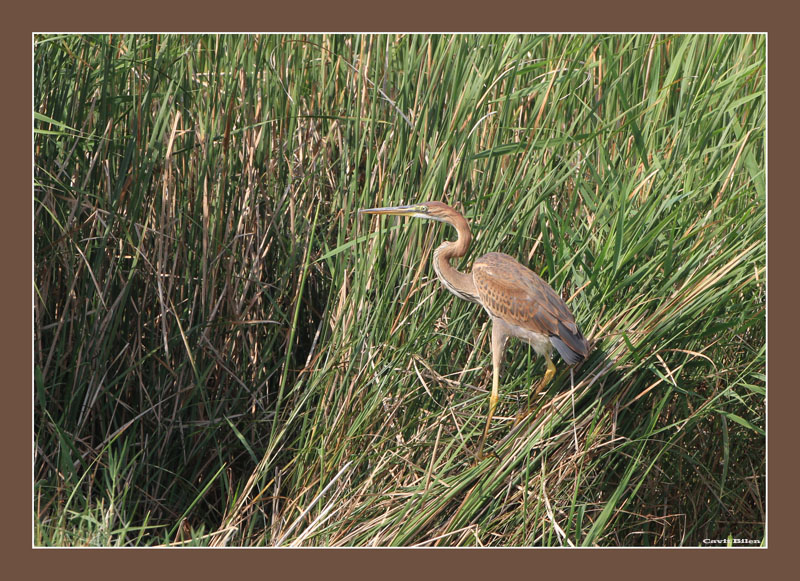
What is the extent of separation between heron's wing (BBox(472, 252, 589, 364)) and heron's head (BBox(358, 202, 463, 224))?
0.24m

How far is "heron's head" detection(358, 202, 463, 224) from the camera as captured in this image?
362 cm

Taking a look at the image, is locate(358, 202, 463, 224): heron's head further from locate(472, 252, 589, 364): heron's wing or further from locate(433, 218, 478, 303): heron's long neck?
locate(472, 252, 589, 364): heron's wing

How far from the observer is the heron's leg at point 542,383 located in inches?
138

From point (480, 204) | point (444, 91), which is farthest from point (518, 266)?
point (444, 91)

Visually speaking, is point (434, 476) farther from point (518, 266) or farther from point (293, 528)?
point (518, 266)

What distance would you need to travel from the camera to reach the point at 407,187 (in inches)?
A: 152

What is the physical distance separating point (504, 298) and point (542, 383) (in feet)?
1.29

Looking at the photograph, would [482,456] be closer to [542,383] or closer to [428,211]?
[542,383]

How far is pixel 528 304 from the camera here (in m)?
3.41

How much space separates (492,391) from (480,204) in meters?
0.79

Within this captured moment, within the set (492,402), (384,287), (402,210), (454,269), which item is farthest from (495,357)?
(402,210)

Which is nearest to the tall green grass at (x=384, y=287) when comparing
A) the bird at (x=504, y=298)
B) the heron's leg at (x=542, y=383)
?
the heron's leg at (x=542, y=383)

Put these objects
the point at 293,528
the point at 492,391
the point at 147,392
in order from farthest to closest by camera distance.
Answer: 1. the point at 147,392
2. the point at 293,528
3. the point at 492,391

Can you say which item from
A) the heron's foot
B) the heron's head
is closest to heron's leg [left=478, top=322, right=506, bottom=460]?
the heron's foot
